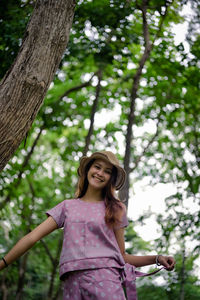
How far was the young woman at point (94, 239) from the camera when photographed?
2525 mm

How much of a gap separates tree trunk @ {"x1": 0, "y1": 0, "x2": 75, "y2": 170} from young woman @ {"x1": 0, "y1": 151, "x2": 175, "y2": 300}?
593mm

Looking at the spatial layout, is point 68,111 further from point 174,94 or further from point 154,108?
point 174,94

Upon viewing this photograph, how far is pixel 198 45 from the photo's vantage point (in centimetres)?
695

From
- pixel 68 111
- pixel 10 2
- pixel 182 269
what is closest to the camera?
pixel 10 2

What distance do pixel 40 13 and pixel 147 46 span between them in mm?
3529

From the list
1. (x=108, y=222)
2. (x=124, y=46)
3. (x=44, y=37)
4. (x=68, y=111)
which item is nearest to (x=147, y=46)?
(x=124, y=46)

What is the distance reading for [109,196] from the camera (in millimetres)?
3002

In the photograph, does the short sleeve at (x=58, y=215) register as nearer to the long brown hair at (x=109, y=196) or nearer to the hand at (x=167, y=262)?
the long brown hair at (x=109, y=196)

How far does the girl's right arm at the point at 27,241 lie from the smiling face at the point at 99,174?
1.44 feet

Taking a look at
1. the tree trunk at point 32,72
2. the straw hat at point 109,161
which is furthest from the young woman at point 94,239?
the tree trunk at point 32,72

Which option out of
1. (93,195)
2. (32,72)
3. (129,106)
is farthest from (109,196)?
(129,106)

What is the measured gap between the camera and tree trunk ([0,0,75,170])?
9.20 feet

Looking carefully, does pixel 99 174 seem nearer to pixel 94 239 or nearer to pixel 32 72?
pixel 94 239

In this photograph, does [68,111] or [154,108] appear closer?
[154,108]
